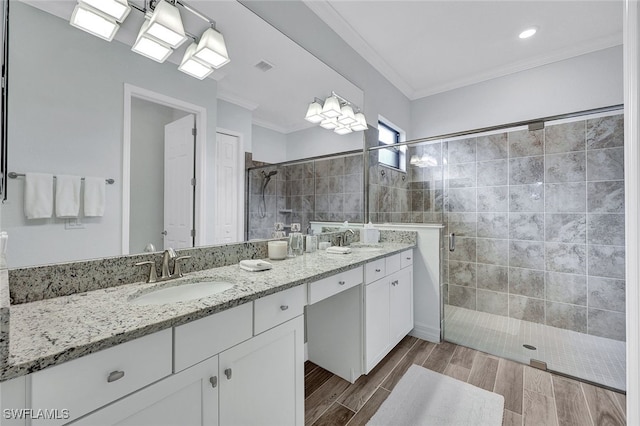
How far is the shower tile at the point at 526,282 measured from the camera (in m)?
2.76

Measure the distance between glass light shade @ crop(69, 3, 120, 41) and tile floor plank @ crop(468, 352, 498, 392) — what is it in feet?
9.13

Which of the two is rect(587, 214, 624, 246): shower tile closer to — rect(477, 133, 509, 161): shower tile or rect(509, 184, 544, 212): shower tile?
rect(509, 184, 544, 212): shower tile

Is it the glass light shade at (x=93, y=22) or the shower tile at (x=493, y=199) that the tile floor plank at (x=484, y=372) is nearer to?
the shower tile at (x=493, y=199)

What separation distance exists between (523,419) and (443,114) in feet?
10.6

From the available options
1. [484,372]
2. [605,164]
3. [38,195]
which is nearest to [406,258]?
[484,372]

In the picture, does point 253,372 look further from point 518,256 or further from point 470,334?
point 518,256

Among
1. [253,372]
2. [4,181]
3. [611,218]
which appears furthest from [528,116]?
[4,181]

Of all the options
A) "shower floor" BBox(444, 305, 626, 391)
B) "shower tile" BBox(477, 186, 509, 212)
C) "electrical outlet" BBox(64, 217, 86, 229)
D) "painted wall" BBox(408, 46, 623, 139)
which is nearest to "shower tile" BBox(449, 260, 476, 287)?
"shower floor" BBox(444, 305, 626, 391)

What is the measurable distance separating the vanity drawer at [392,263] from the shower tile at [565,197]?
181 cm

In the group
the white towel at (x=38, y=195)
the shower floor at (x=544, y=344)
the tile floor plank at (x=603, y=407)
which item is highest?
the white towel at (x=38, y=195)

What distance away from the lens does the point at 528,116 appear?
2.95 m

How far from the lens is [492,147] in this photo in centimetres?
300

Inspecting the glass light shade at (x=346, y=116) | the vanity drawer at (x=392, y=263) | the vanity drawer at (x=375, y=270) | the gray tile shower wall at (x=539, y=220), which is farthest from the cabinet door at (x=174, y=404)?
the gray tile shower wall at (x=539, y=220)

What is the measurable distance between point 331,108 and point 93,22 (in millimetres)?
1607
